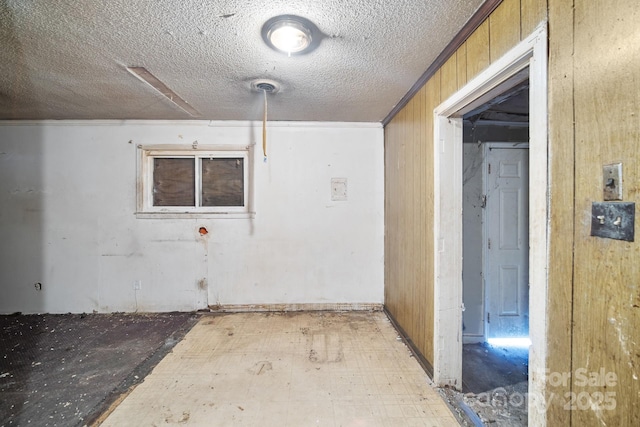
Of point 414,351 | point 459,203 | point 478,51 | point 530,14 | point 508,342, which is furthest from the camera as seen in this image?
point 508,342

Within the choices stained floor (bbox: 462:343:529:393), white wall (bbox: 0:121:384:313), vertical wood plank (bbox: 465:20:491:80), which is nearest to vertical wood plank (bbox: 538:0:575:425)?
vertical wood plank (bbox: 465:20:491:80)

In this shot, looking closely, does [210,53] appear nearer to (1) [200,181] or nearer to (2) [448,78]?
(2) [448,78]

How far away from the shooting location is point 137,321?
9.39 feet

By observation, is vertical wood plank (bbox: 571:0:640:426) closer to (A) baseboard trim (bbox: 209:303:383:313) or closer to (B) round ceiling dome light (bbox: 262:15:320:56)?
(B) round ceiling dome light (bbox: 262:15:320:56)

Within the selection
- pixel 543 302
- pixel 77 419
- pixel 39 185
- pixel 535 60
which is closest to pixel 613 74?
pixel 535 60

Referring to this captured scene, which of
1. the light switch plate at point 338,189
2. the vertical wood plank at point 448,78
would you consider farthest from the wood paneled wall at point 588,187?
the light switch plate at point 338,189

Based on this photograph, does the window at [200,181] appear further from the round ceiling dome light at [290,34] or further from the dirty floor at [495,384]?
the dirty floor at [495,384]

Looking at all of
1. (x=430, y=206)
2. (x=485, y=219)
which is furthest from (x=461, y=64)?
(x=485, y=219)

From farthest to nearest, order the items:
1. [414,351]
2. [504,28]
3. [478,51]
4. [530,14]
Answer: [414,351] → [478,51] → [504,28] → [530,14]

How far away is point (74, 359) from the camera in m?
2.16

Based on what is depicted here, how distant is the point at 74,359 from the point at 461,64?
3435 millimetres

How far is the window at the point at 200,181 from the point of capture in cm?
312

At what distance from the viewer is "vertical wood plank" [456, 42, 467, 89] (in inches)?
57.1

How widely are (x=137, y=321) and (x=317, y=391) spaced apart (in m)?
2.21
